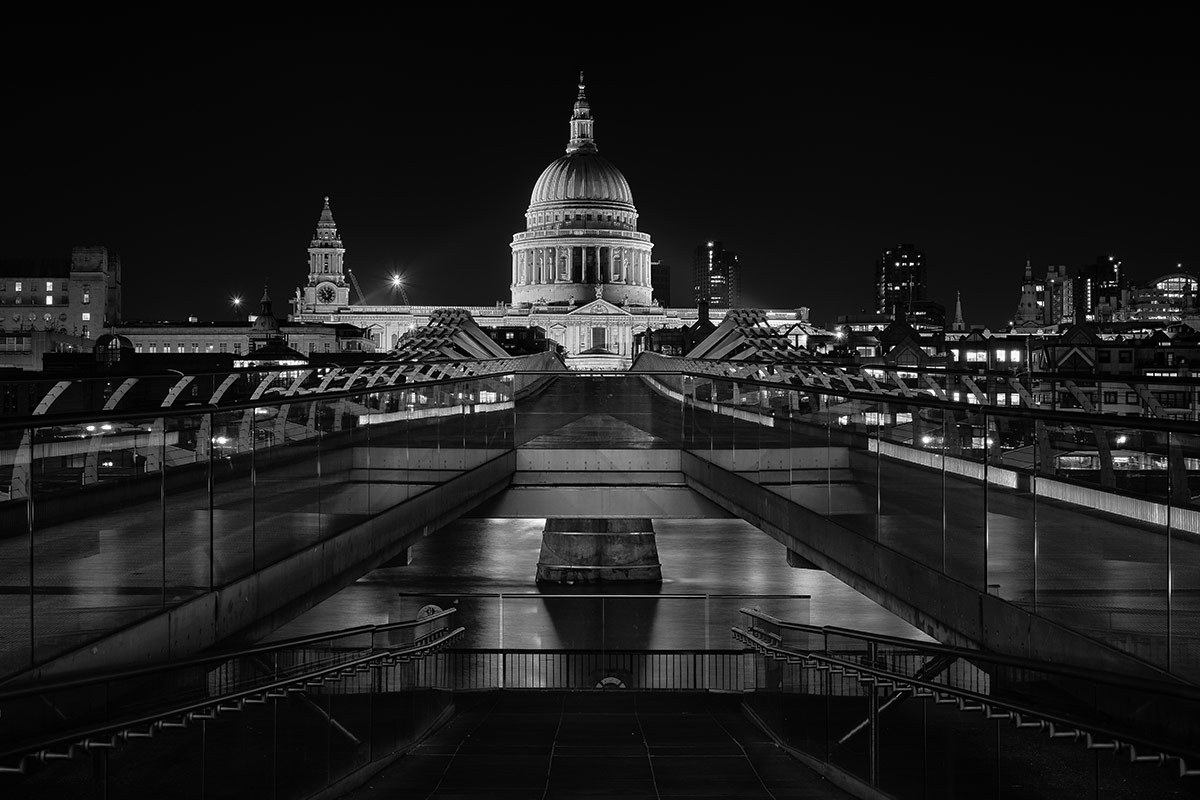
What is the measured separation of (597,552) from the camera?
4262cm

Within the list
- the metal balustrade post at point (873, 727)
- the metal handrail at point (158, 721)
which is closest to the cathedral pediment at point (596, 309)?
the metal handrail at point (158, 721)

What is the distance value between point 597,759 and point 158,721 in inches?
251

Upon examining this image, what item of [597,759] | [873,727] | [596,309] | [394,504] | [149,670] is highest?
[596,309]

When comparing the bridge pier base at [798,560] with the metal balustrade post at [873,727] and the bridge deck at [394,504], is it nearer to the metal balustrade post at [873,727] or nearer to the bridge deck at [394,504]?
Result: the bridge deck at [394,504]

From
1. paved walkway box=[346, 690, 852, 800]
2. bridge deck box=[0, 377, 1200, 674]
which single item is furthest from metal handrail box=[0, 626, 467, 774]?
paved walkway box=[346, 690, 852, 800]

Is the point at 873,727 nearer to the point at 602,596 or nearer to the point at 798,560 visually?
the point at 798,560

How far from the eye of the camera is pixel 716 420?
21094 millimetres

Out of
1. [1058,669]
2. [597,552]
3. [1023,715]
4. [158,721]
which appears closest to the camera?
[1058,669]

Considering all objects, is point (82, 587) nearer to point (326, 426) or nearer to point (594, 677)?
point (326, 426)

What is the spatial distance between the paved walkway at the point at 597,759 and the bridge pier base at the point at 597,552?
23.2 metres

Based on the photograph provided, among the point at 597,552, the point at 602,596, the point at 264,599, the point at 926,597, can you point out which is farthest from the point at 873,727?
the point at 597,552

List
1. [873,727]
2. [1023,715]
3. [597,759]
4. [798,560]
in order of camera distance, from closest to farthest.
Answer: [1023,715] → [873,727] → [597,759] → [798,560]

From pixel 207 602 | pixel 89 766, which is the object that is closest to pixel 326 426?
pixel 207 602

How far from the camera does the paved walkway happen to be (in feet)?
37.1
